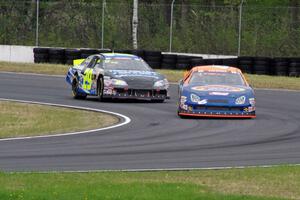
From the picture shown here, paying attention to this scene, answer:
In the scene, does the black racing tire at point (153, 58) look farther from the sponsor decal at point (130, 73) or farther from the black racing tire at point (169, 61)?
the sponsor decal at point (130, 73)

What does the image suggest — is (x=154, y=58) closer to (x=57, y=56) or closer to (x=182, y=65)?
(x=182, y=65)

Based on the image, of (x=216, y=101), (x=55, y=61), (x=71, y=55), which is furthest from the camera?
(x=55, y=61)

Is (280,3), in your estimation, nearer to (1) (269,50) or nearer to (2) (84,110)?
(1) (269,50)

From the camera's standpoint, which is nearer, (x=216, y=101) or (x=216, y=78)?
(x=216, y=101)

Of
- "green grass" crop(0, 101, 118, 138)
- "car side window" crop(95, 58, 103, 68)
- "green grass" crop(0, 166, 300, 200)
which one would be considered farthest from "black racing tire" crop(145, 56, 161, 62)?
"green grass" crop(0, 166, 300, 200)

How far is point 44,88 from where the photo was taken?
30.5 metres

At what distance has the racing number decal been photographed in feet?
85.8

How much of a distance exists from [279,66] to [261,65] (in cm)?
67

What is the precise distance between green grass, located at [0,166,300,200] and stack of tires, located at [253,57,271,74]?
21.7 metres

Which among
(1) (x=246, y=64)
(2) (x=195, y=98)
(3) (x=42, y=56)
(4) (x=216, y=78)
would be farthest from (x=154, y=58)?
(2) (x=195, y=98)

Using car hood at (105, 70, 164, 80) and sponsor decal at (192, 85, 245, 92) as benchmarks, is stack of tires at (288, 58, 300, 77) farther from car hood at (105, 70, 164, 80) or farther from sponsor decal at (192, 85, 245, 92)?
sponsor decal at (192, 85, 245, 92)

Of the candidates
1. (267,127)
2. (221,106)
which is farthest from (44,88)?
(267,127)

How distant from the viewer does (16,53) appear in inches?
1753

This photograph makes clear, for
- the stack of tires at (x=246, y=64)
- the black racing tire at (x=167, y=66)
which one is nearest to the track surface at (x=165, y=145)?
the stack of tires at (x=246, y=64)
